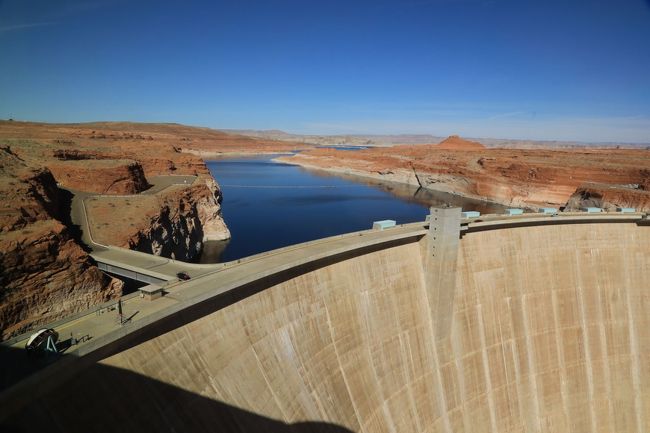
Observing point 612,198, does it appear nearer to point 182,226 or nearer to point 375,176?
point 182,226

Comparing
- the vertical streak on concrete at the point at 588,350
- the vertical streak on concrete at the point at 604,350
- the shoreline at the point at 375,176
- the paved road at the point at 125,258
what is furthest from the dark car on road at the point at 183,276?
the shoreline at the point at 375,176

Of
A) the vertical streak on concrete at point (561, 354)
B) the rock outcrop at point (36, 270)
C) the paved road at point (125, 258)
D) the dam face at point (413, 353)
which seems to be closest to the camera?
the dam face at point (413, 353)

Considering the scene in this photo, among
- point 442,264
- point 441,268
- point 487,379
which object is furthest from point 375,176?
point 487,379

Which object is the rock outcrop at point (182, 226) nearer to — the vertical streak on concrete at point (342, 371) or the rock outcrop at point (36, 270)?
the rock outcrop at point (36, 270)

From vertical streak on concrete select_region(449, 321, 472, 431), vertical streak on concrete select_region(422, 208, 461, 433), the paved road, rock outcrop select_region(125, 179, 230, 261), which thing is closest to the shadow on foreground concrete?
the paved road

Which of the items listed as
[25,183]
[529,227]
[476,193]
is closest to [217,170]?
[476,193]

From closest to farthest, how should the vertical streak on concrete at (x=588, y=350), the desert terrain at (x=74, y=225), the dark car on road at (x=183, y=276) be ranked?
the dark car on road at (x=183, y=276), the desert terrain at (x=74, y=225), the vertical streak on concrete at (x=588, y=350)
